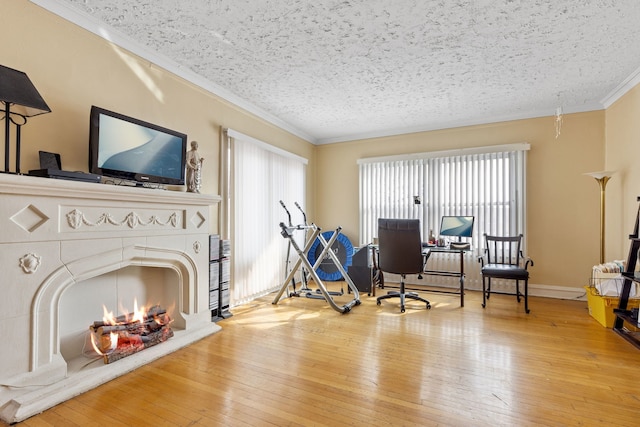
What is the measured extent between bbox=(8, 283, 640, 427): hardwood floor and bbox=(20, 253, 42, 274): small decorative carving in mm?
797

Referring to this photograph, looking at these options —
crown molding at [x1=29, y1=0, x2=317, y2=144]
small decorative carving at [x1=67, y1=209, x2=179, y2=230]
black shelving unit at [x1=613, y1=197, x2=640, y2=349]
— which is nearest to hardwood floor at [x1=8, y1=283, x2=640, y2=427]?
black shelving unit at [x1=613, y1=197, x2=640, y2=349]

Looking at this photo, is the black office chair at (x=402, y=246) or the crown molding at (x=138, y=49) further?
the black office chair at (x=402, y=246)

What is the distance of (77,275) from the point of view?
201cm

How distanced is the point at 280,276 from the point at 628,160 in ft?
14.9

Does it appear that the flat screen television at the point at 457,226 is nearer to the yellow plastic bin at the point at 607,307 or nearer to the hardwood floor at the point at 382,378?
the hardwood floor at the point at 382,378

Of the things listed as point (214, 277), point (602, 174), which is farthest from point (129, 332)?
point (602, 174)

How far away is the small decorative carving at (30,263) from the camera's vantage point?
1763mm

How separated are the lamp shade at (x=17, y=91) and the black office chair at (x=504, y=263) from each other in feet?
14.0

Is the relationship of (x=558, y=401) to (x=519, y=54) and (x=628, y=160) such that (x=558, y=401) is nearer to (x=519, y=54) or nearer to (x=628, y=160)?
(x=519, y=54)

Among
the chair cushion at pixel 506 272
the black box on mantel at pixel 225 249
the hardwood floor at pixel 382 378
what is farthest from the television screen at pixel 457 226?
the black box on mantel at pixel 225 249

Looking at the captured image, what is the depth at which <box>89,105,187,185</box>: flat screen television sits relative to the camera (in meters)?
2.22

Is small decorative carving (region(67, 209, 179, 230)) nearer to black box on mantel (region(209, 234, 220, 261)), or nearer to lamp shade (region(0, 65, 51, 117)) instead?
black box on mantel (region(209, 234, 220, 261))

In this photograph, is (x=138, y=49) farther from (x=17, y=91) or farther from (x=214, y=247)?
(x=214, y=247)

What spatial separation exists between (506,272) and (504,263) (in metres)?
0.84
